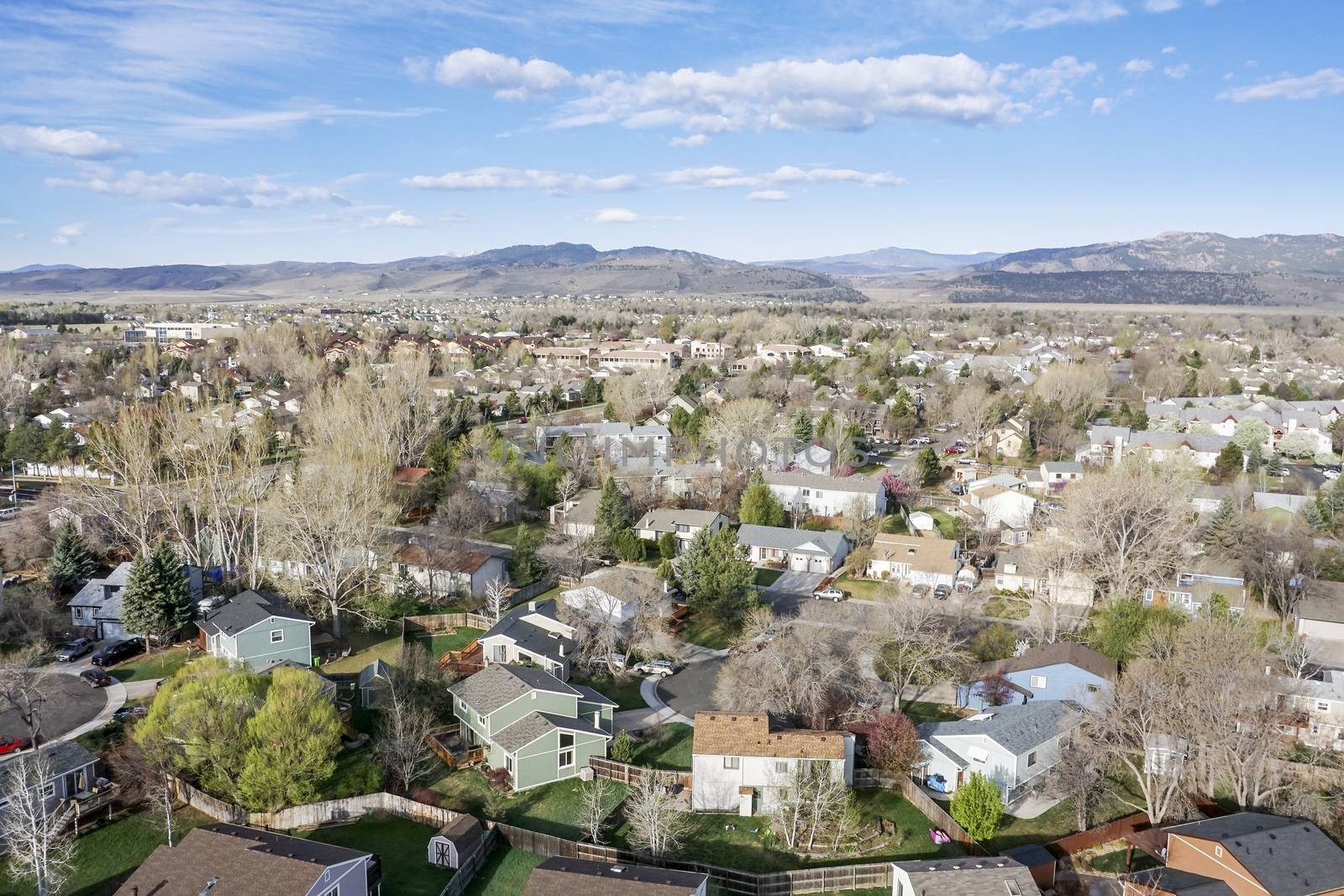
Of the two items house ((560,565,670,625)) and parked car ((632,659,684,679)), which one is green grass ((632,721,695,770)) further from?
house ((560,565,670,625))

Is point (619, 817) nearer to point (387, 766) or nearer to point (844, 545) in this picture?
point (387, 766)

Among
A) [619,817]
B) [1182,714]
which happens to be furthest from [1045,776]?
[619,817]

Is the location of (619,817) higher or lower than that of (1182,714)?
lower

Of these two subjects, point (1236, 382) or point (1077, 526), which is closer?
point (1077, 526)

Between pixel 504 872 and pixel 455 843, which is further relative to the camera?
pixel 504 872

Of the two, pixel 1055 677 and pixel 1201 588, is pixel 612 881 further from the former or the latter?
pixel 1201 588

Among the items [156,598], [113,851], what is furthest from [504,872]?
[156,598]

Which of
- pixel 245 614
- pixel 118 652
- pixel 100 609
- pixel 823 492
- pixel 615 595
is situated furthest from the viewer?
pixel 823 492

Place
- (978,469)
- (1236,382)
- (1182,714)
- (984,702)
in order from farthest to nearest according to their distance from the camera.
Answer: (1236,382)
(978,469)
(984,702)
(1182,714)

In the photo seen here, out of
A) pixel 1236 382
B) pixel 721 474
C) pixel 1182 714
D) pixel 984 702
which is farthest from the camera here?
pixel 1236 382
